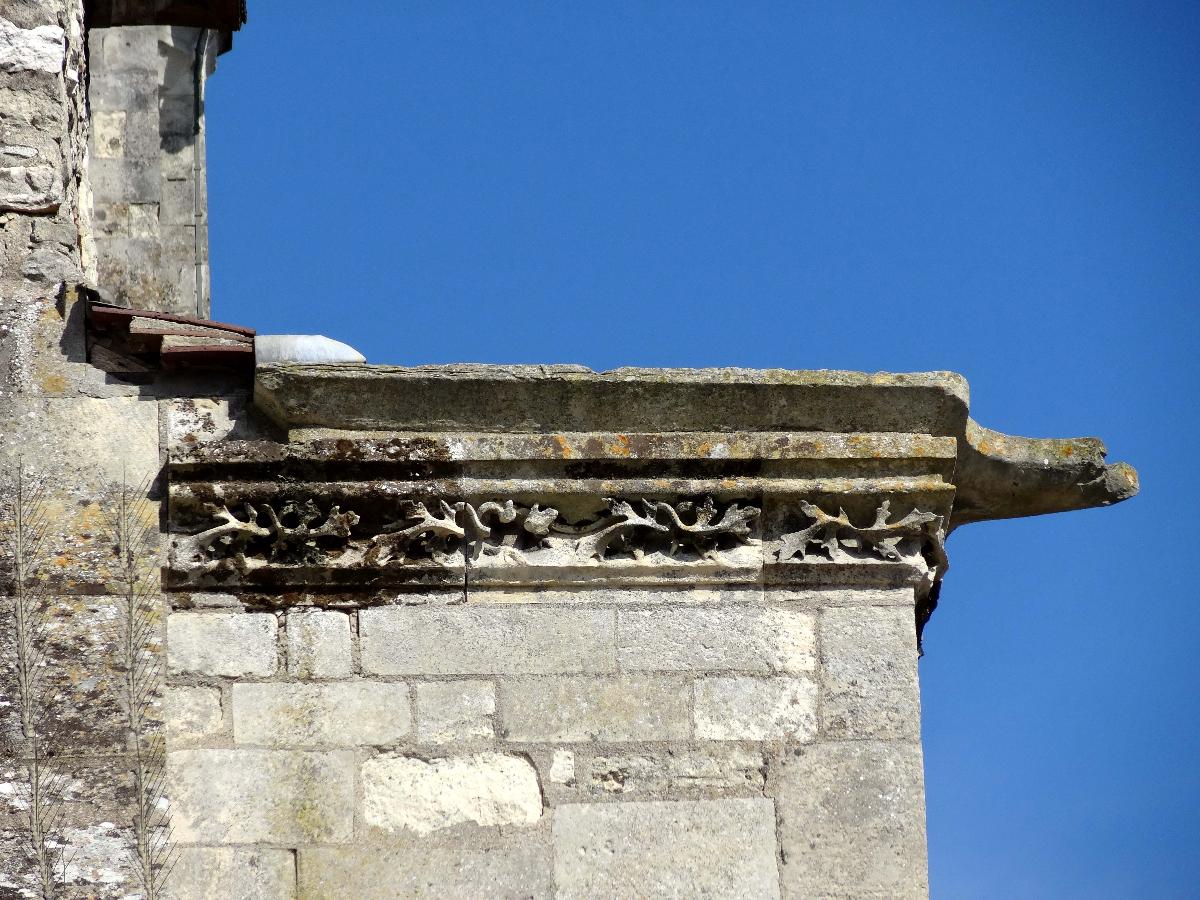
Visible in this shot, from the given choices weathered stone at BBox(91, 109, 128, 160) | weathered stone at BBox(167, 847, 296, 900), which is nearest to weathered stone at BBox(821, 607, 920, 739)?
weathered stone at BBox(167, 847, 296, 900)

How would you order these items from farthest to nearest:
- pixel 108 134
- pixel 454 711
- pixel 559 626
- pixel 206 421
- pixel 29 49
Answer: pixel 108 134
pixel 29 49
pixel 206 421
pixel 559 626
pixel 454 711

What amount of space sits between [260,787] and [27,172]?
1.83 metres

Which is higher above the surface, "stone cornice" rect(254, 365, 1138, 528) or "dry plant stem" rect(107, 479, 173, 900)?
"stone cornice" rect(254, 365, 1138, 528)

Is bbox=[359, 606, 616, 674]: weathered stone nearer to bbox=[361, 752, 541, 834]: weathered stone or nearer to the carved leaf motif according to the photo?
bbox=[361, 752, 541, 834]: weathered stone

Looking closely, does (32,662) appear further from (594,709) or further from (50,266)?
(594,709)

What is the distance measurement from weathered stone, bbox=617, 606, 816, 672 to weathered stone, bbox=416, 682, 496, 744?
0.37m

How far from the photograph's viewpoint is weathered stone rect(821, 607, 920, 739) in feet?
19.6

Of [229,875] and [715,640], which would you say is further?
[715,640]

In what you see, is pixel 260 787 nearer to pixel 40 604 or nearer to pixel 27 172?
pixel 40 604

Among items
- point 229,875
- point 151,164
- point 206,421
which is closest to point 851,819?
point 229,875

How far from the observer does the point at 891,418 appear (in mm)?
6250

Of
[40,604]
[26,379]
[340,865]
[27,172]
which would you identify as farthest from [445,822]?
[27,172]

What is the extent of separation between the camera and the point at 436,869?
570 centimetres

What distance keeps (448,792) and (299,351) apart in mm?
1211
